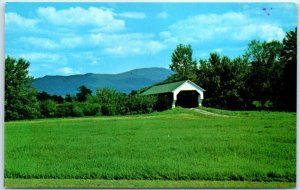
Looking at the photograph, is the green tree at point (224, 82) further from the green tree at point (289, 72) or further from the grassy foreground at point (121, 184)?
the grassy foreground at point (121, 184)

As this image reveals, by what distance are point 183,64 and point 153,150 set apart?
1.06 m

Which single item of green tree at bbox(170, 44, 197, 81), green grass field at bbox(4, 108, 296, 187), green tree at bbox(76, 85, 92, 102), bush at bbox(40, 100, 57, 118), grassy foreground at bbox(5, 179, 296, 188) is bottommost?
grassy foreground at bbox(5, 179, 296, 188)

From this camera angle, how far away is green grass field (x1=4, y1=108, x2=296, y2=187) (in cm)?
746

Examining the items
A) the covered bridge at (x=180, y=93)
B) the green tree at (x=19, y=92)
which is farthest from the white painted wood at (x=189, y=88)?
the green tree at (x=19, y=92)

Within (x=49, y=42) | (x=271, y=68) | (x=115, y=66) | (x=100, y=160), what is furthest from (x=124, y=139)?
(x=271, y=68)

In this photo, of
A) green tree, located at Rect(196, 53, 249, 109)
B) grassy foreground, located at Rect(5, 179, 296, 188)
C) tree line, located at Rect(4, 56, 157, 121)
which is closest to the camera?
grassy foreground, located at Rect(5, 179, 296, 188)

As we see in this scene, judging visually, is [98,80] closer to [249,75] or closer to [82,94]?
[82,94]

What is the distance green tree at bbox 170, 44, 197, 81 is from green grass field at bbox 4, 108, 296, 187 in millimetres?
590

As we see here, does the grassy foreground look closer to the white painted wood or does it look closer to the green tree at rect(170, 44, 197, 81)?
the white painted wood

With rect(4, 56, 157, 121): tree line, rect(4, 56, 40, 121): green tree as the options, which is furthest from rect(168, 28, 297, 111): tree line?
rect(4, 56, 40, 121): green tree

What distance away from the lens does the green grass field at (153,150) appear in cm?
746

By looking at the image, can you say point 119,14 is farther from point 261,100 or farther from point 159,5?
point 261,100

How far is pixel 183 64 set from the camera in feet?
25.5

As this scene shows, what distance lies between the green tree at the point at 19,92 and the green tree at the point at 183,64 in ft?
5.40
